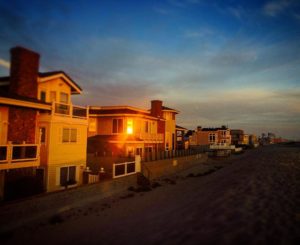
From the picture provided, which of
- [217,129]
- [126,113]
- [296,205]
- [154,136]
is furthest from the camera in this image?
[217,129]

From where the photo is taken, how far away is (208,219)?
12.7 metres

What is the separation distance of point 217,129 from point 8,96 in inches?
3220

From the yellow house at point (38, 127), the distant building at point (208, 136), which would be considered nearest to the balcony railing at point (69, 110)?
the yellow house at point (38, 127)

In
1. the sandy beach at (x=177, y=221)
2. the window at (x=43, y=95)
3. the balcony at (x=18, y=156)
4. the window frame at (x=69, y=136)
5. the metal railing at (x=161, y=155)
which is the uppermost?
the window at (x=43, y=95)

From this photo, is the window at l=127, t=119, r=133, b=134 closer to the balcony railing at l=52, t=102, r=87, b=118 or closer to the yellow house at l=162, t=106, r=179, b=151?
the yellow house at l=162, t=106, r=179, b=151

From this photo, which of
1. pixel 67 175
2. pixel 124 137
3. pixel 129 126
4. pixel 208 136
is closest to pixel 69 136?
pixel 67 175

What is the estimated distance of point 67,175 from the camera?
774 inches

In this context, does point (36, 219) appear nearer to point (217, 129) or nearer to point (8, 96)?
point (8, 96)

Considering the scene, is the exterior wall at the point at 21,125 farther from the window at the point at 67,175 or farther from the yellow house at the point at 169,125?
the yellow house at the point at 169,125

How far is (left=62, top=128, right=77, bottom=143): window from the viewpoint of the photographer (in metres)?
19.5

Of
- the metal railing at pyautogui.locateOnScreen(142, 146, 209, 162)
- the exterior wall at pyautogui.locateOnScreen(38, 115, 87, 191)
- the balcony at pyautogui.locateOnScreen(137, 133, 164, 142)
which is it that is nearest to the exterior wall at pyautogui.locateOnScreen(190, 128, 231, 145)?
the metal railing at pyautogui.locateOnScreen(142, 146, 209, 162)

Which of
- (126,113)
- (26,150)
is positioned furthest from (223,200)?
(126,113)

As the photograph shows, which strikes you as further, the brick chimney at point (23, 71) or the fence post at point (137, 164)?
the fence post at point (137, 164)

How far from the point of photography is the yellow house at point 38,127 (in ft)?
51.5
